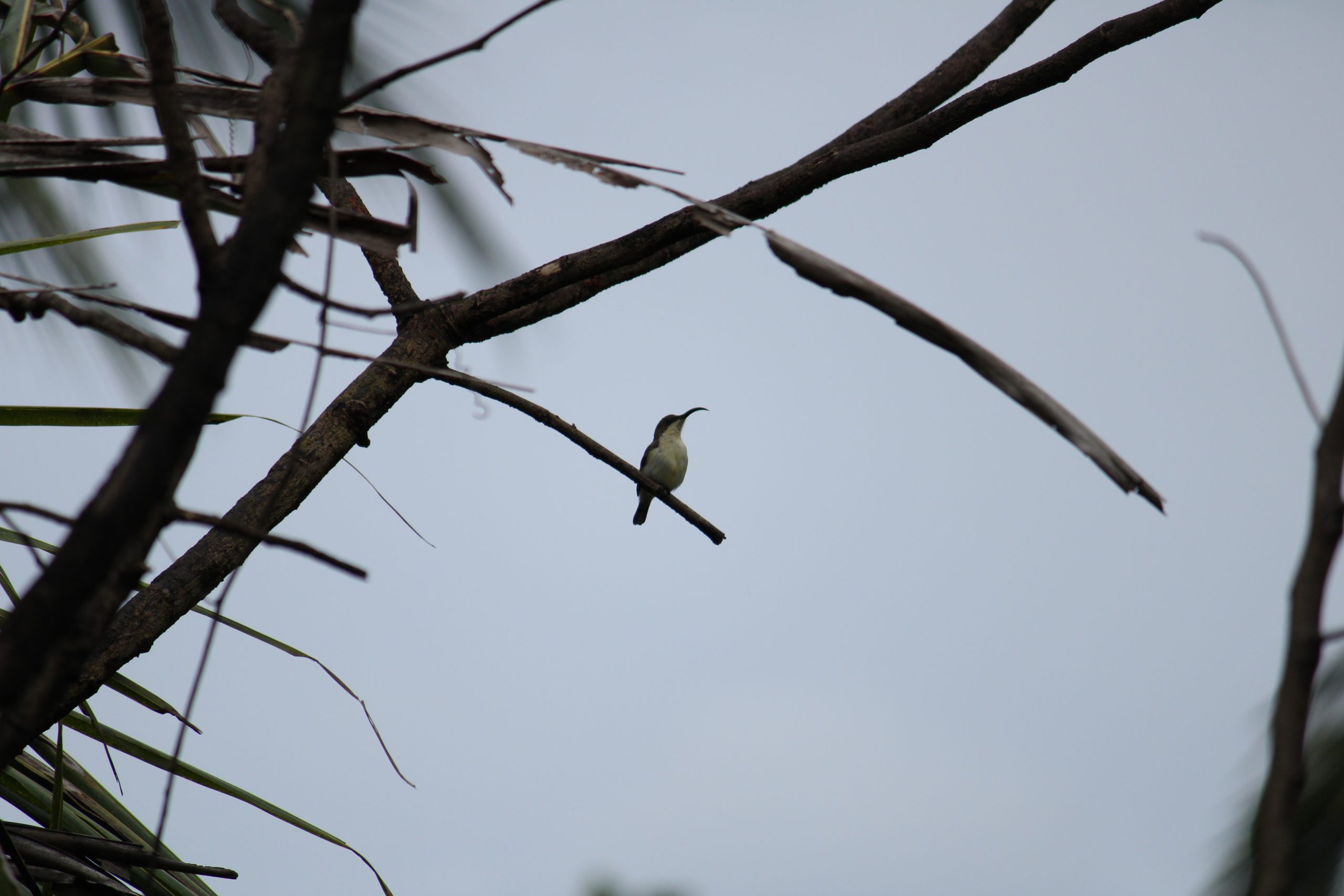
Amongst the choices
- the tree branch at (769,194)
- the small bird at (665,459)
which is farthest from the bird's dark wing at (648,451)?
the tree branch at (769,194)

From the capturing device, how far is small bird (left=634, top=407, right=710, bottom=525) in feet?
24.7

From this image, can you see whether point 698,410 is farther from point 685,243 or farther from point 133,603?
point 133,603

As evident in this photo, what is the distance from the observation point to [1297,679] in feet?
2.48

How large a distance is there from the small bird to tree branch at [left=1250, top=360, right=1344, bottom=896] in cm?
655

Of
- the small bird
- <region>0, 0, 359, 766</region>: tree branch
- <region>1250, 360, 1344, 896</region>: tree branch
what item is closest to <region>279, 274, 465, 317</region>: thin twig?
<region>0, 0, 359, 766</region>: tree branch

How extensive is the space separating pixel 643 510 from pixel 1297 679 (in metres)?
7.34

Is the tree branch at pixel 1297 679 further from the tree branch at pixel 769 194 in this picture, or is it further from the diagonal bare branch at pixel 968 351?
the tree branch at pixel 769 194

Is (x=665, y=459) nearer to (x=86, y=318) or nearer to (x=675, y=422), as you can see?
(x=675, y=422)

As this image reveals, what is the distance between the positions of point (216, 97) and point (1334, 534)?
71.9 inches

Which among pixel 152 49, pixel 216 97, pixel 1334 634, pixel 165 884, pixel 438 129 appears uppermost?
pixel 216 97

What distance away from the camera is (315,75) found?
1.04 m

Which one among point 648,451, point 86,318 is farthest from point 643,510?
point 86,318

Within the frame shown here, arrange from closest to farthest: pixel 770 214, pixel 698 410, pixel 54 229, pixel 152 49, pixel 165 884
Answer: pixel 152 49
pixel 165 884
pixel 54 229
pixel 770 214
pixel 698 410

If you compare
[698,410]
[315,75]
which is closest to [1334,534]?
[315,75]
